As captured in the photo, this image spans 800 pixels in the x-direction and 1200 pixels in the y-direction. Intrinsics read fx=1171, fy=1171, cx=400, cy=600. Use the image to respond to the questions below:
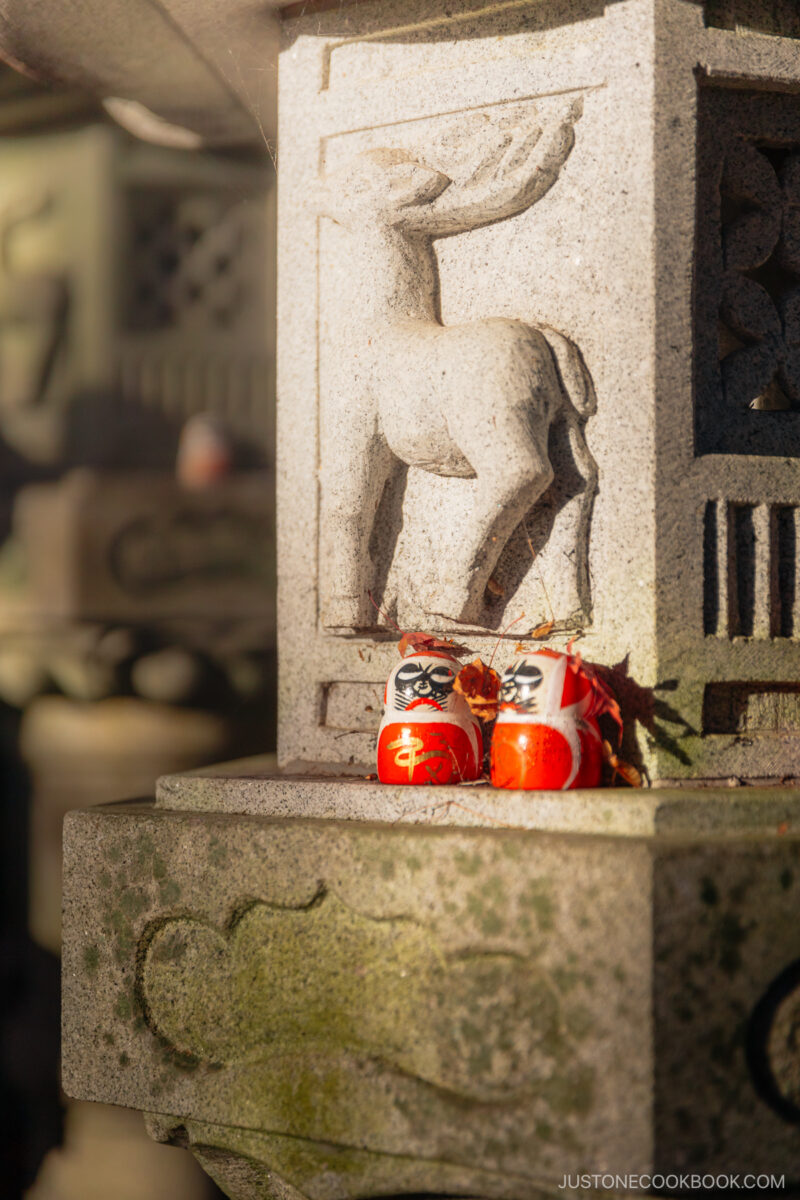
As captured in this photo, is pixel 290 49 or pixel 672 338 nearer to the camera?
pixel 672 338

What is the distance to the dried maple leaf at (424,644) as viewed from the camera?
6.95 ft

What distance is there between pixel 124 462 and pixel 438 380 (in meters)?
3.23

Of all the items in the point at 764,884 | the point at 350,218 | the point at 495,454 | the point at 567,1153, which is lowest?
the point at 567,1153

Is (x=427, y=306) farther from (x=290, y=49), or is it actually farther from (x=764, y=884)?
(x=764, y=884)

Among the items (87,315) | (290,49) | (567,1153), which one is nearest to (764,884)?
(567,1153)

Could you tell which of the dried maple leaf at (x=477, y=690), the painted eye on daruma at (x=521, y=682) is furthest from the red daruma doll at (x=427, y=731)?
the painted eye on daruma at (x=521, y=682)

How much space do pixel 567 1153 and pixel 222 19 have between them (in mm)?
2178

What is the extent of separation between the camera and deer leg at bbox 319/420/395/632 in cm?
219

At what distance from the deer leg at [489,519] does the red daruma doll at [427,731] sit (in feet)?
0.42

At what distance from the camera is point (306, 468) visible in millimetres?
2340

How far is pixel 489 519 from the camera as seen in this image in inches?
80.1

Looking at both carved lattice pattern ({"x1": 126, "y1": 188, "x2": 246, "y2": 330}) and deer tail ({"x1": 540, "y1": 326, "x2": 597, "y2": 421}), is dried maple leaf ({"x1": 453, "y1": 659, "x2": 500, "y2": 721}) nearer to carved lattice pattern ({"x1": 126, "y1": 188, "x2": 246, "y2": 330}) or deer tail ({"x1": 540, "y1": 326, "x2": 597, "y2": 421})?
deer tail ({"x1": 540, "y1": 326, "x2": 597, "y2": 421})

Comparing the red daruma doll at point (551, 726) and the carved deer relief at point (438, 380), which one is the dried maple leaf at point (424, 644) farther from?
the red daruma doll at point (551, 726)

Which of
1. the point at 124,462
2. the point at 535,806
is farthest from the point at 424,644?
the point at 124,462
